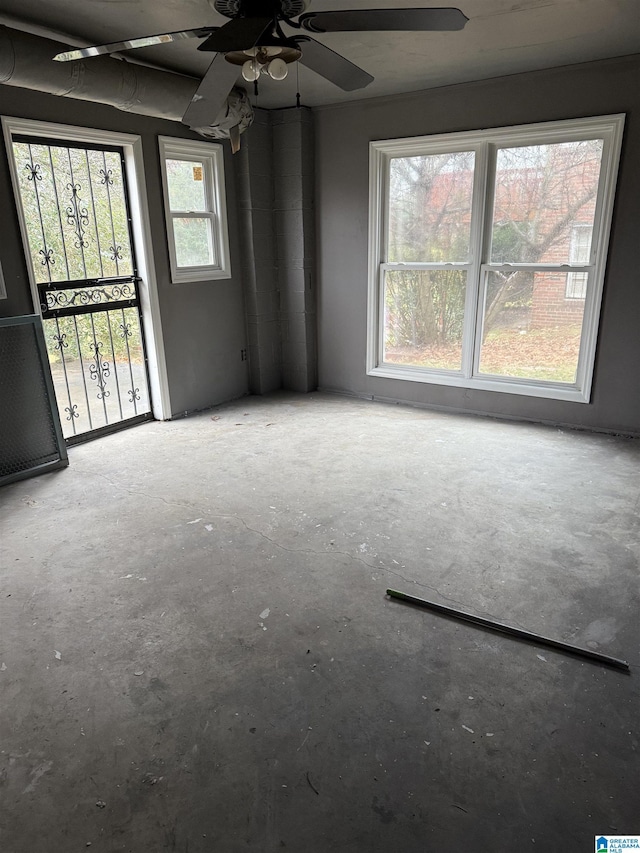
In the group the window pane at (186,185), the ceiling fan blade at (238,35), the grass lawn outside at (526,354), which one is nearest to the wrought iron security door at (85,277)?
the window pane at (186,185)

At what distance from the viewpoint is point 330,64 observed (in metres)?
2.38

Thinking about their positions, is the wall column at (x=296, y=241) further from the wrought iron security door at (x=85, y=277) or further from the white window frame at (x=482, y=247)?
the wrought iron security door at (x=85, y=277)

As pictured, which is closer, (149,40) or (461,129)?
(149,40)

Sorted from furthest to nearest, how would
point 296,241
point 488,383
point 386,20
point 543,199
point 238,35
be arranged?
1. point 296,241
2. point 488,383
3. point 543,199
4. point 386,20
5. point 238,35

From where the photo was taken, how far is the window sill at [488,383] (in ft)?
15.2

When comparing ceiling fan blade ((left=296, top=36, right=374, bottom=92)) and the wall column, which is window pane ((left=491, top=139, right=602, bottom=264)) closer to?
the wall column

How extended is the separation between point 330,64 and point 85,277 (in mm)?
2607

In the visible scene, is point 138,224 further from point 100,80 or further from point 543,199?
point 543,199

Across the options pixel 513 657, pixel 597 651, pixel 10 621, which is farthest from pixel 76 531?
pixel 597 651

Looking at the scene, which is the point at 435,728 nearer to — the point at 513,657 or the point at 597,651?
the point at 513,657

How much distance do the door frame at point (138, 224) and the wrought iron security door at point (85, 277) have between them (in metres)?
0.06

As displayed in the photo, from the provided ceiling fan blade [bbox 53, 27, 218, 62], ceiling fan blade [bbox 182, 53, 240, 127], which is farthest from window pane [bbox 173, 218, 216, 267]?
ceiling fan blade [bbox 53, 27, 218, 62]

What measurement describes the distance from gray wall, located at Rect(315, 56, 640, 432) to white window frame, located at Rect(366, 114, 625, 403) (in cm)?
6

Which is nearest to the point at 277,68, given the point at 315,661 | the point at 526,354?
the point at 315,661
